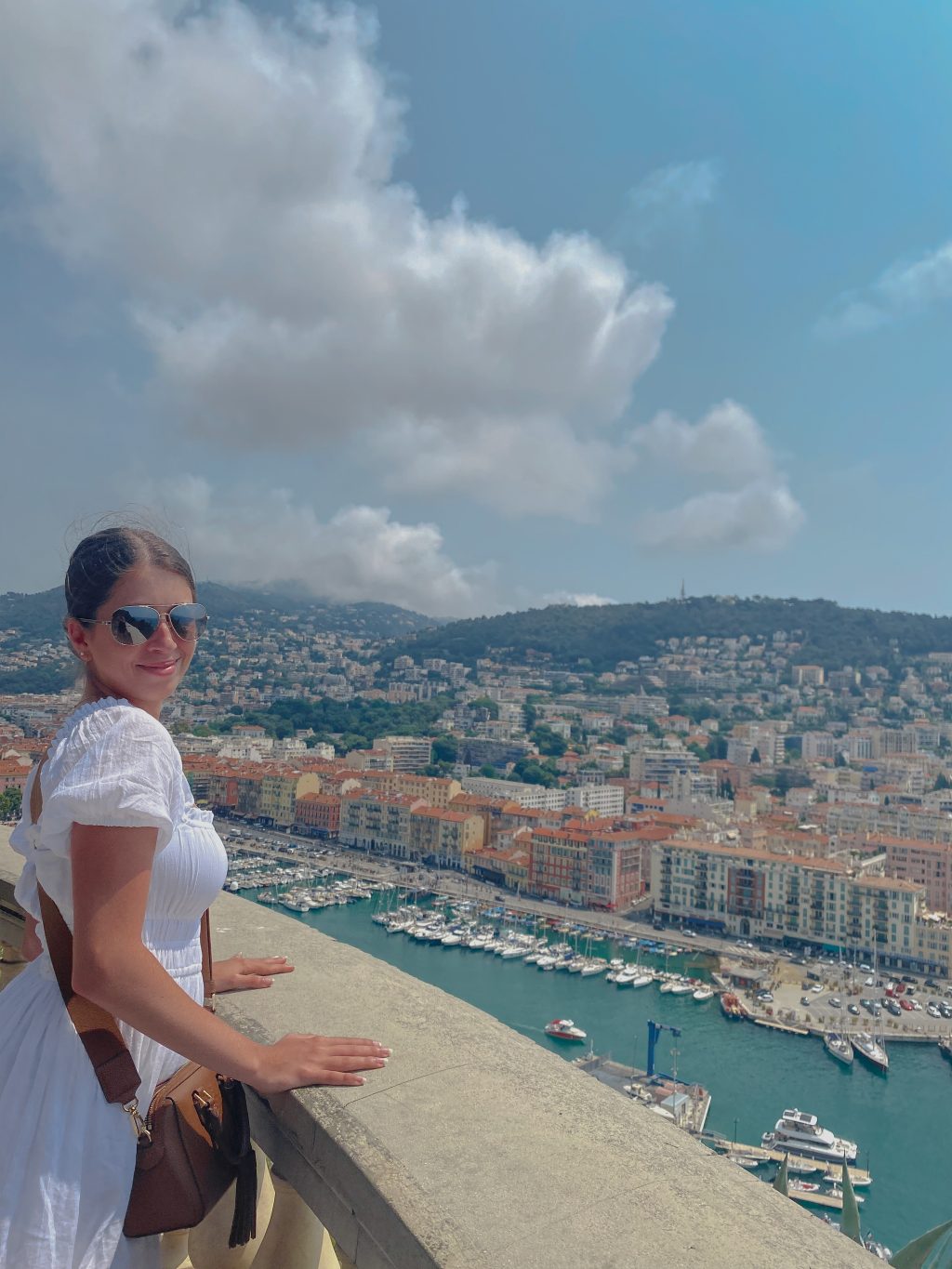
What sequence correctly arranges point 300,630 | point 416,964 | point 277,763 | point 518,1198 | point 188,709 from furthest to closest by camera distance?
point 300,630 → point 188,709 → point 277,763 → point 416,964 → point 518,1198

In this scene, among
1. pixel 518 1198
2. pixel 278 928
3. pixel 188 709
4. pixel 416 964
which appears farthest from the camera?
pixel 188 709

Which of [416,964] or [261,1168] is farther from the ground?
[261,1168]

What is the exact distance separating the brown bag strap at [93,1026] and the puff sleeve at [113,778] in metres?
0.05

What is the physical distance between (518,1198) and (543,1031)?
16294 mm

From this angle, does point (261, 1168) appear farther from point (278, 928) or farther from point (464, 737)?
point (464, 737)

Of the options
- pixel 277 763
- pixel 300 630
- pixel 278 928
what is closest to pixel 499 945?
pixel 277 763

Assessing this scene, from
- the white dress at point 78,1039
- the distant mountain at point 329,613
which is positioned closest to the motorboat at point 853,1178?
the white dress at point 78,1039

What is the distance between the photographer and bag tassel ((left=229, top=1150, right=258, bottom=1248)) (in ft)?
2.14

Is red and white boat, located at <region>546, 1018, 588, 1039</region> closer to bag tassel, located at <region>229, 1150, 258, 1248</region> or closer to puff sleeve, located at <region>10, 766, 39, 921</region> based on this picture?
bag tassel, located at <region>229, 1150, 258, 1248</region>

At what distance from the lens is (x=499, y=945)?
20328mm

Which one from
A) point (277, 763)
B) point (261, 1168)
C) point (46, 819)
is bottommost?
point (277, 763)

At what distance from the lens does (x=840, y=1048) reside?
15289 mm

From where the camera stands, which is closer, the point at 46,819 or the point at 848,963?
the point at 46,819

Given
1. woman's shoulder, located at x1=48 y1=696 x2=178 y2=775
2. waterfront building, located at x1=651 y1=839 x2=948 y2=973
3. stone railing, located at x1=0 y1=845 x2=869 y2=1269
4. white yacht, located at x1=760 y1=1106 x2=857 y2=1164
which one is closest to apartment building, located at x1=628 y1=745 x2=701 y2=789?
waterfront building, located at x1=651 y1=839 x2=948 y2=973
